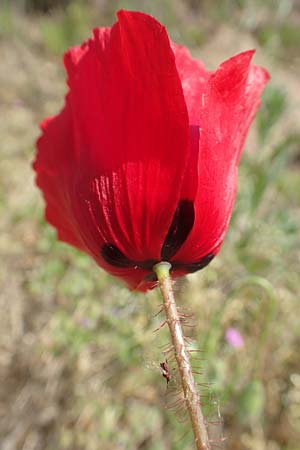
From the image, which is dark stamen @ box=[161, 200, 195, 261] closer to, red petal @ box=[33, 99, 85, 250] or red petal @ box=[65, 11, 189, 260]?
red petal @ box=[65, 11, 189, 260]

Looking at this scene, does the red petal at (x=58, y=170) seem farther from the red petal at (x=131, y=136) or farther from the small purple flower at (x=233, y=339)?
the small purple flower at (x=233, y=339)

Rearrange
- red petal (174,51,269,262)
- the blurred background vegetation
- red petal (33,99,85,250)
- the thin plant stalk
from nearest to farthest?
the thin plant stalk < red petal (174,51,269,262) < red petal (33,99,85,250) < the blurred background vegetation

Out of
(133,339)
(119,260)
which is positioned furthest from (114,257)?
(133,339)

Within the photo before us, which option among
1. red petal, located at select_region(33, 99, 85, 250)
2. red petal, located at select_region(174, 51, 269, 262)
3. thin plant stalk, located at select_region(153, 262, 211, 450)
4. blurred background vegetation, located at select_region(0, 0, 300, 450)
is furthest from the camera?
blurred background vegetation, located at select_region(0, 0, 300, 450)

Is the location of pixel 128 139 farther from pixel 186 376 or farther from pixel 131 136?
pixel 186 376

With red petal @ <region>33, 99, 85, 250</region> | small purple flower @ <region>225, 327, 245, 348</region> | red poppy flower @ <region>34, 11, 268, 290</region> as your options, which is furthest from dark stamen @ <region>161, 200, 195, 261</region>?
small purple flower @ <region>225, 327, 245, 348</region>

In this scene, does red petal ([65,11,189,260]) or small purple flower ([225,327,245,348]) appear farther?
small purple flower ([225,327,245,348])

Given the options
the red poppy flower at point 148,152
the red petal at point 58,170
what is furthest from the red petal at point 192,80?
the red petal at point 58,170
